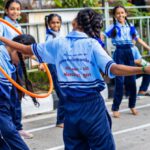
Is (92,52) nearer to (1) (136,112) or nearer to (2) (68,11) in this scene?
(1) (136,112)

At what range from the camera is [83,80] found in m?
3.71

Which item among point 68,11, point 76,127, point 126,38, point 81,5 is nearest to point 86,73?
point 76,127

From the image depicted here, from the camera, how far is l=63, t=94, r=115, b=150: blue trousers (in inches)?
147

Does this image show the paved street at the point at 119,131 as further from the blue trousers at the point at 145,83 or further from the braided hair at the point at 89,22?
the braided hair at the point at 89,22

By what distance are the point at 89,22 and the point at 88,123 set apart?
78cm

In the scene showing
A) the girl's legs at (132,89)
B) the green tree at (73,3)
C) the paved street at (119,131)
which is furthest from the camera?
the green tree at (73,3)

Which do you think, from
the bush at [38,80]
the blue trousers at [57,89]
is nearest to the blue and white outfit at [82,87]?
the blue trousers at [57,89]

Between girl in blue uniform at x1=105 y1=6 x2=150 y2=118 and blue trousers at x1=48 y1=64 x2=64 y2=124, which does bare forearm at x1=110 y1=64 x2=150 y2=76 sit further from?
girl in blue uniform at x1=105 y1=6 x2=150 y2=118

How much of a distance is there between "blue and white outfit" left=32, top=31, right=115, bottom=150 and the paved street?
197 centimetres

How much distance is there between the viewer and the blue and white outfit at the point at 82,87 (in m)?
3.68

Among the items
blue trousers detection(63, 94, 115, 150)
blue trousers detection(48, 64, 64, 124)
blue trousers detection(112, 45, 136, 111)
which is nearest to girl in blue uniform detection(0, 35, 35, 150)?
blue trousers detection(63, 94, 115, 150)

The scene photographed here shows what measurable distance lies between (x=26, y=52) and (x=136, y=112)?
411 centimetres

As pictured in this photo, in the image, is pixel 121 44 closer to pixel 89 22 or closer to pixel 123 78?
pixel 123 78

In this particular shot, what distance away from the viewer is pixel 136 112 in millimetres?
7727
